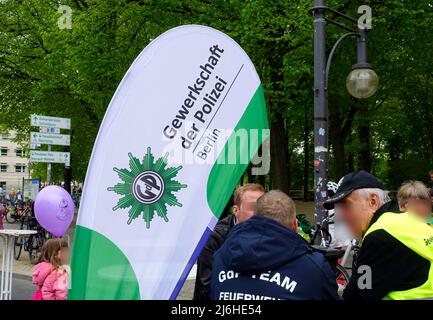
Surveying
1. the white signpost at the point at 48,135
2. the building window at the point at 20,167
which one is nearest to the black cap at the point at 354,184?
the white signpost at the point at 48,135

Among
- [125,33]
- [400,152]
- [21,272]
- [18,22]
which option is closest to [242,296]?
[21,272]

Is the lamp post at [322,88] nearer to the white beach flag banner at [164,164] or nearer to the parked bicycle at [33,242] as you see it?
the white beach flag banner at [164,164]

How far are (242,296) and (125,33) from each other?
15.0 metres

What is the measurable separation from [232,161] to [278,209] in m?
0.76

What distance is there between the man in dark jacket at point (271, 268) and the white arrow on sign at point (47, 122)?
9.63 metres

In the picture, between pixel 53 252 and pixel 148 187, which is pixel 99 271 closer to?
pixel 148 187

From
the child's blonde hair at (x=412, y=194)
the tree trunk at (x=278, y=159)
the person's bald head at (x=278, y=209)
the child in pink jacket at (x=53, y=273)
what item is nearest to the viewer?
the person's bald head at (x=278, y=209)

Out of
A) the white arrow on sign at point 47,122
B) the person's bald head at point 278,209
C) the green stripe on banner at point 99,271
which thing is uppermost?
the white arrow on sign at point 47,122

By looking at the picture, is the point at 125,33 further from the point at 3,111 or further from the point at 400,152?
the point at 400,152

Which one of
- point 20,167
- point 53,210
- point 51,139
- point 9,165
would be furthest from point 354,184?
point 20,167

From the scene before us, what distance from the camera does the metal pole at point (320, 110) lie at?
7812 millimetres

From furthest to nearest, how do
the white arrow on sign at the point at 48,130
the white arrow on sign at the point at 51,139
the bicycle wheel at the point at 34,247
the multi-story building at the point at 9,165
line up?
the multi-story building at the point at 9,165
the bicycle wheel at the point at 34,247
the white arrow on sign at the point at 48,130
the white arrow on sign at the point at 51,139

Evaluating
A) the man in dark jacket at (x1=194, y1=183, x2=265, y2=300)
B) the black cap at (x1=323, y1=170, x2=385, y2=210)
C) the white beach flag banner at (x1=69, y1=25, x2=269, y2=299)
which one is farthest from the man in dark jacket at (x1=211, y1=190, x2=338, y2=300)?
the man in dark jacket at (x1=194, y1=183, x2=265, y2=300)
